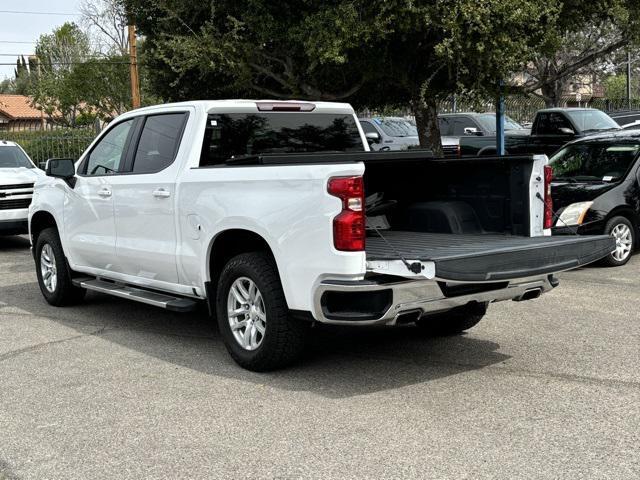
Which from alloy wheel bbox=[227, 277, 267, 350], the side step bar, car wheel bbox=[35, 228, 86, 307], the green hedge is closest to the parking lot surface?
alloy wheel bbox=[227, 277, 267, 350]

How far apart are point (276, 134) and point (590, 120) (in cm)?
1291

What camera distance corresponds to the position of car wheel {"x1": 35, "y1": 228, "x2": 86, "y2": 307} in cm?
844

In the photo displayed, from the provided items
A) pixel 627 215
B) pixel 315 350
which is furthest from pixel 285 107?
pixel 627 215

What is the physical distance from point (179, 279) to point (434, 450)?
2.96 meters

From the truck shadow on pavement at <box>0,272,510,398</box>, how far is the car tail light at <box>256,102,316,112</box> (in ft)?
6.32

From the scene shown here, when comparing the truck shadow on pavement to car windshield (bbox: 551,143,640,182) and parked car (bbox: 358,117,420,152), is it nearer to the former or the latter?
car windshield (bbox: 551,143,640,182)

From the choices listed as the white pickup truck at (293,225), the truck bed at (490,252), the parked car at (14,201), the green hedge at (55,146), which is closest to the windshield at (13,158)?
the parked car at (14,201)

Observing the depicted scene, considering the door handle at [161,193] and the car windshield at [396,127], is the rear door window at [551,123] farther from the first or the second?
the door handle at [161,193]

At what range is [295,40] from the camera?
11.1m

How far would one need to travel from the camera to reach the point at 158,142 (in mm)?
6957

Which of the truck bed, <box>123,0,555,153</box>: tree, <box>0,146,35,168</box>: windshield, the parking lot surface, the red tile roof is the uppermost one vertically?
the red tile roof

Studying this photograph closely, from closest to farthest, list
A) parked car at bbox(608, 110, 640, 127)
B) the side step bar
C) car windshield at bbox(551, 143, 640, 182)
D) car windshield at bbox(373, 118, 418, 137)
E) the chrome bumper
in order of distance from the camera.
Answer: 1. the chrome bumper
2. the side step bar
3. car windshield at bbox(551, 143, 640, 182)
4. parked car at bbox(608, 110, 640, 127)
5. car windshield at bbox(373, 118, 418, 137)

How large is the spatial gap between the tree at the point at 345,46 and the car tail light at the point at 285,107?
3.09 meters

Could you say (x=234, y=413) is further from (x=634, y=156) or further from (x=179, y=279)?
(x=634, y=156)
